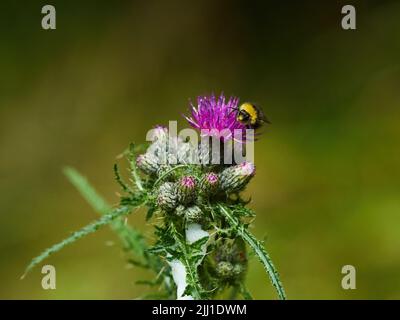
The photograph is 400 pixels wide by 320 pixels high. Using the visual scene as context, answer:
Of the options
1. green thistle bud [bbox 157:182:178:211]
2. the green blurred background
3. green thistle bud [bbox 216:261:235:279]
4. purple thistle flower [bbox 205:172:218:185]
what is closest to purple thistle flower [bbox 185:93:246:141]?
purple thistle flower [bbox 205:172:218:185]

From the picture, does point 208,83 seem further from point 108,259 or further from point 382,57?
point 108,259

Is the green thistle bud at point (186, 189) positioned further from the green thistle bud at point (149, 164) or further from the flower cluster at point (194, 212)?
the green thistle bud at point (149, 164)

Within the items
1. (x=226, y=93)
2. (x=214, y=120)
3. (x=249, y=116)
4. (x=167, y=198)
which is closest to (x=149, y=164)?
(x=167, y=198)

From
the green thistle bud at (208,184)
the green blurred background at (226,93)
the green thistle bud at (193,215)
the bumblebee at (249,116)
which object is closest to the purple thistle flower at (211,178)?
the green thistle bud at (208,184)

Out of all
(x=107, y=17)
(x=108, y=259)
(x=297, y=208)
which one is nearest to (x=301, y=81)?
(x=297, y=208)

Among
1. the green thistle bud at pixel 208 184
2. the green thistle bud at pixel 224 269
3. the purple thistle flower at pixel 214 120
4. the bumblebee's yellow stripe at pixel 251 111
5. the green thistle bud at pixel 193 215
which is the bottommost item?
the green thistle bud at pixel 224 269
